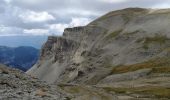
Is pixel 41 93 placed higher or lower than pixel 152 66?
higher

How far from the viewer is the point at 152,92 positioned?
95250 millimetres

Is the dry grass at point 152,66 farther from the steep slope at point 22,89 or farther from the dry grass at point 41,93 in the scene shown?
the dry grass at point 41,93

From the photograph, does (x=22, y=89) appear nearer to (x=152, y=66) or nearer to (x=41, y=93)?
(x=41, y=93)

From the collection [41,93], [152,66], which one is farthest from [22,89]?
[152,66]

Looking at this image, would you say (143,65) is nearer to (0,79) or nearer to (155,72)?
(155,72)

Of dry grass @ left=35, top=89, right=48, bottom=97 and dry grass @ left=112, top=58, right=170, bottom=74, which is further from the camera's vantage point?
dry grass @ left=112, top=58, right=170, bottom=74

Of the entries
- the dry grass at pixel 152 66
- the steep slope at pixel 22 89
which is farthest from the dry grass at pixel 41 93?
the dry grass at pixel 152 66

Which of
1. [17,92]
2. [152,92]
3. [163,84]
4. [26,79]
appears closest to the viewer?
[17,92]

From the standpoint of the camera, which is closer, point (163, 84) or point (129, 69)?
point (163, 84)

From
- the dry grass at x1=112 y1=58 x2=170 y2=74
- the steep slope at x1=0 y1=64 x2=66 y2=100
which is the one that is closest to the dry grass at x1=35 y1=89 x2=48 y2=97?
the steep slope at x1=0 y1=64 x2=66 y2=100

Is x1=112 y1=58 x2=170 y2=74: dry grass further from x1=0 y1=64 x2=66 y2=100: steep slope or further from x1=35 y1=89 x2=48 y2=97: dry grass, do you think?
x1=35 y1=89 x2=48 y2=97: dry grass

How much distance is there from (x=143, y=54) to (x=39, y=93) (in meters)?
140

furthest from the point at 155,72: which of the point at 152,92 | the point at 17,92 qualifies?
the point at 17,92

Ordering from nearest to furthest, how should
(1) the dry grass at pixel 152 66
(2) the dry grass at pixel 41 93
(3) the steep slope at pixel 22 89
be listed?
(3) the steep slope at pixel 22 89 < (2) the dry grass at pixel 41 93 < (1) the dry grass at pixel 152 66
